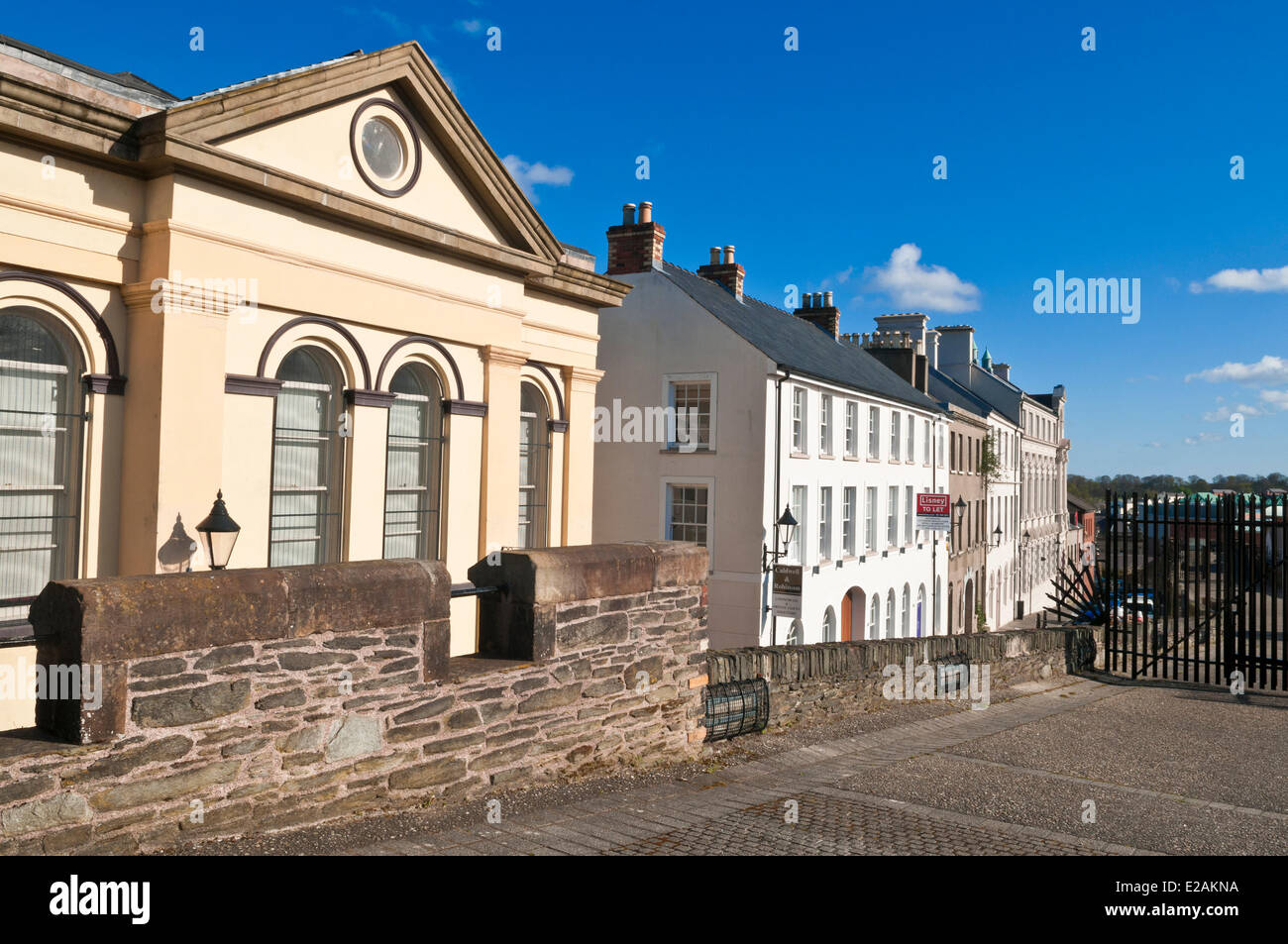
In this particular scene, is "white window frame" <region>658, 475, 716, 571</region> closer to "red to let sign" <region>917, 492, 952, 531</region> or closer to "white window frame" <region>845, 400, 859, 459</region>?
"white window frame" <region>845, 400, 859, 459</region>

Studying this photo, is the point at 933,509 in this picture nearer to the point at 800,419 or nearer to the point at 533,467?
the point at 800,419

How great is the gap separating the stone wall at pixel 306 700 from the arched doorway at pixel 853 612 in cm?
2110

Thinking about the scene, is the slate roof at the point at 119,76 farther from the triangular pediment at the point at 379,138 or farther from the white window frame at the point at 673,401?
the white window frame at the point at 673,401

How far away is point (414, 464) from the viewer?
12.6 metres

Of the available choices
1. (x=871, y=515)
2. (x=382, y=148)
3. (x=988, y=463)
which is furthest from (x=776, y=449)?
(x=988, y=463)

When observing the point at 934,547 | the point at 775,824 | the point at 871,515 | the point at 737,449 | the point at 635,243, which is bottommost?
the point at 775,824

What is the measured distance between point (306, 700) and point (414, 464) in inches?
278

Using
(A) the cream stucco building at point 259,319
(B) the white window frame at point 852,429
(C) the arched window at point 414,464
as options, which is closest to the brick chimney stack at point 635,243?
(B) the white window frame at point 852,429

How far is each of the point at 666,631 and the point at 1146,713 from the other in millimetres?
8441

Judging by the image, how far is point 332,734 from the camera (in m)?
5.97

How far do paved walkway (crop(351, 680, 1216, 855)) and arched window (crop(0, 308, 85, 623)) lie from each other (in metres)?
5.46

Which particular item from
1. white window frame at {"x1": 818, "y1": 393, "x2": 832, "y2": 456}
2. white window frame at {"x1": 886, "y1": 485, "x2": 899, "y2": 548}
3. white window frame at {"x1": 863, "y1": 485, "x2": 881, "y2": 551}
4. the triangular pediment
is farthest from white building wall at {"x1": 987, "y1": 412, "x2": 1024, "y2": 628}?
the triangular pediment

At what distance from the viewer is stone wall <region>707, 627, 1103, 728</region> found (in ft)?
35.9
